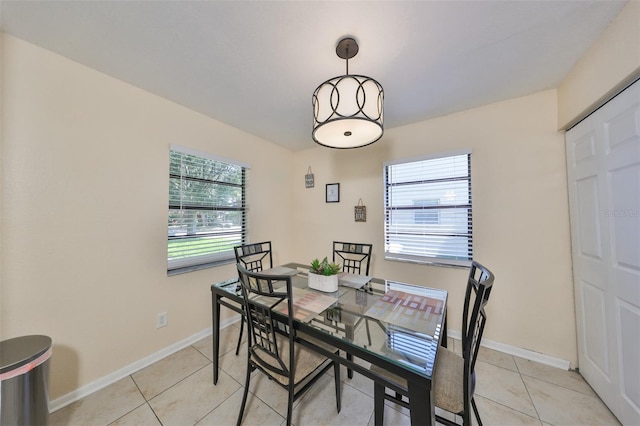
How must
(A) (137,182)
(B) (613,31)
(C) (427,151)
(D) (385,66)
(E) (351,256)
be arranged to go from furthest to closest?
(E) (351,256), (C) (427,151), (A) (137,182), (D) (385,66), (B) (613,31)

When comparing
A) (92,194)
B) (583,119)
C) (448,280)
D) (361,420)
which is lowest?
(361,420)

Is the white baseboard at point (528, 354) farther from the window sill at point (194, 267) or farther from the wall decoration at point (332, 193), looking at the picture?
the window sill at point (194, 267)

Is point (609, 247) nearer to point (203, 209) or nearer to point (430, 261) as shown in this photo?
point (430, 261)

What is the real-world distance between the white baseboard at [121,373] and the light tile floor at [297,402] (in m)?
0.04

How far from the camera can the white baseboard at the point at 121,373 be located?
1527mm

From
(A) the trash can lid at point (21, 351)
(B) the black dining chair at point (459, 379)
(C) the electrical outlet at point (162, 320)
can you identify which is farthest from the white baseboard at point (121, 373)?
(B) the black dining chair at point (459, 379)

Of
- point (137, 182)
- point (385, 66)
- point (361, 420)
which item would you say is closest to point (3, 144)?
point (137, 182)

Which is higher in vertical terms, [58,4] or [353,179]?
[58,4]

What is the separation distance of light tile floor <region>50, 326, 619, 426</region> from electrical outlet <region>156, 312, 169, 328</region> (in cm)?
34

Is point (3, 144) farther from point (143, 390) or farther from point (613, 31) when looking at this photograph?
point (613, 31)

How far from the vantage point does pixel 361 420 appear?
4.67 feet

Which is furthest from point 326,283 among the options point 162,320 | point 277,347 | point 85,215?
point 85,215

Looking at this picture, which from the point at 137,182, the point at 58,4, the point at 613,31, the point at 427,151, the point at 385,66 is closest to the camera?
the point at 58,4

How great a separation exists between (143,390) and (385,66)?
3083 mm
